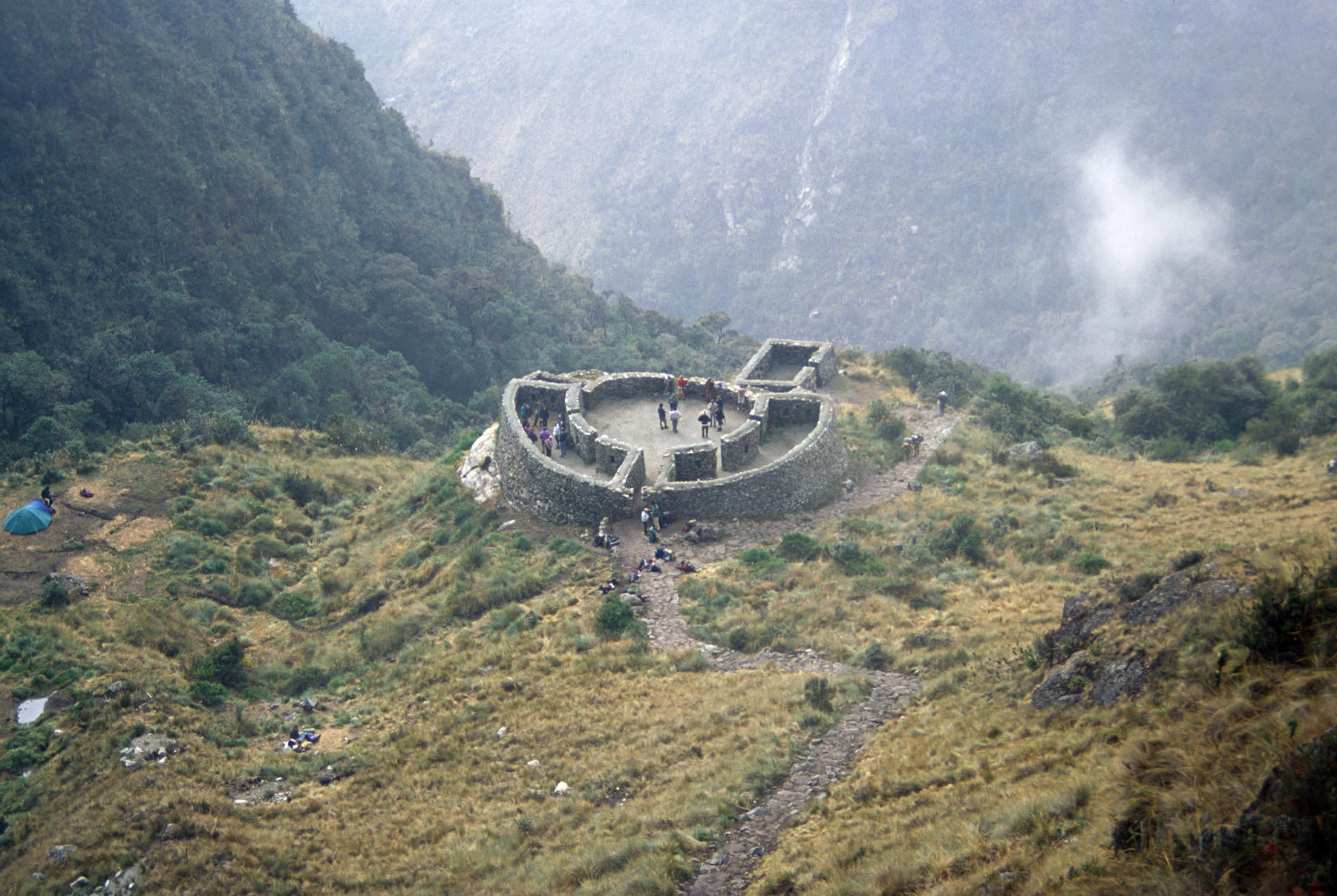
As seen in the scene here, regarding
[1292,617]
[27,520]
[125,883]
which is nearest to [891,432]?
[1292,617]

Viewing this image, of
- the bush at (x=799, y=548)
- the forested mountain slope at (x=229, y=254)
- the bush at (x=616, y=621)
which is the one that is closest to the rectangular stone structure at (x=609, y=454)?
the bush at (x=799, y=548)

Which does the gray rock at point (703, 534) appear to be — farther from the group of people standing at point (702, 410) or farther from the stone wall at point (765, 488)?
the group of people standing at point (702, 410)

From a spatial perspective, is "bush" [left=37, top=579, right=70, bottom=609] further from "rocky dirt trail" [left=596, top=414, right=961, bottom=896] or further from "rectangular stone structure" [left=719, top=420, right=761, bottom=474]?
"rectangular stone structure" [left=719, top=420, right=761, bottom=474]

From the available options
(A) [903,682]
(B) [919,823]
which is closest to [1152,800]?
(B) [919,823]

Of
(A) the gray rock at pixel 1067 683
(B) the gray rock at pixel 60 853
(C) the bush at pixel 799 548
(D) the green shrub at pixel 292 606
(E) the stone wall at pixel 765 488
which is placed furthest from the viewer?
(D) the green shrub at pixel 292 606

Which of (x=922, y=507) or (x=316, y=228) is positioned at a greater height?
(x=316, y=228)

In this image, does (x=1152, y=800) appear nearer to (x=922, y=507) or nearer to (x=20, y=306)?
(x=922, y=507)

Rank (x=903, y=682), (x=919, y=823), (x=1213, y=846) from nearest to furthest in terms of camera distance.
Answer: (x=1213, y=846)
(x=919, y=823)
(x=903, y=682)
